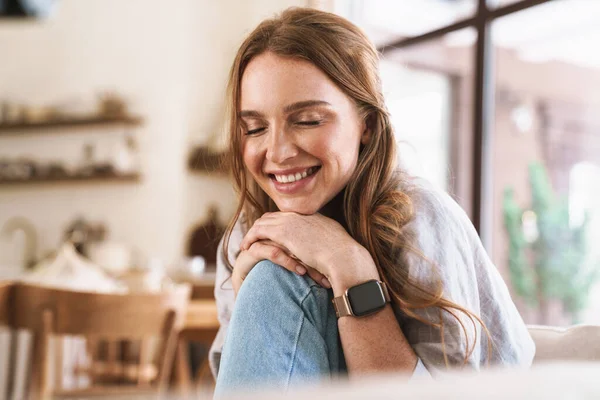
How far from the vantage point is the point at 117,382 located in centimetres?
379

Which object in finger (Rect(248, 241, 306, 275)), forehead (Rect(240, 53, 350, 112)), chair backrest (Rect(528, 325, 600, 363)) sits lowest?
chair backrest (Rect(528, 325, 600, 363))

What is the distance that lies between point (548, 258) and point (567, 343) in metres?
5.02

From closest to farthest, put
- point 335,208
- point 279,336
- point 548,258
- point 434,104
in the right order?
point 279,336 → point 335,208 → point 434,104 → point 548,258

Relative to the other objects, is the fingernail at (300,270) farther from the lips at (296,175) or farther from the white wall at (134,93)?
the white wall at (134,93)

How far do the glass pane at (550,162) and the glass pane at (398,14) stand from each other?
2.64 feet

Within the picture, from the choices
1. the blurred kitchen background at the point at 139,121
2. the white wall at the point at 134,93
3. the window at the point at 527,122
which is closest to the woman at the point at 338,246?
the window at the point at 527,122

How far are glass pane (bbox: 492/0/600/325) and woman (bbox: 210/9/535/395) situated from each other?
4463 mm

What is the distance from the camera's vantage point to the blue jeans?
917 mm

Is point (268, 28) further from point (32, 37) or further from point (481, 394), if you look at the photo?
point (32, 37)

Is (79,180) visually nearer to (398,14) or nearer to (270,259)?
(398,14)

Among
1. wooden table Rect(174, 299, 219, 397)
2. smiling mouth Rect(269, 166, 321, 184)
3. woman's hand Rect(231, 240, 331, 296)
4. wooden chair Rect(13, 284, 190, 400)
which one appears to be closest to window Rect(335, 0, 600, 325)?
wooden table Rect(174, 299, 219, 397)

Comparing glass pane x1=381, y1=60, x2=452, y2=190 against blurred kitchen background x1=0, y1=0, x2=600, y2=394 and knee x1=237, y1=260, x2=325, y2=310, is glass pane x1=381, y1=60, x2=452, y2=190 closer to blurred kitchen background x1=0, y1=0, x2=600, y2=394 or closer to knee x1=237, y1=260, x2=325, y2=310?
blurred kitchen background x1=0, y1=0, x2=600, y2=394

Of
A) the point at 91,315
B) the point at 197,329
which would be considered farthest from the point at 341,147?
the point at 197,329

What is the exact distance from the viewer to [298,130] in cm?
116
